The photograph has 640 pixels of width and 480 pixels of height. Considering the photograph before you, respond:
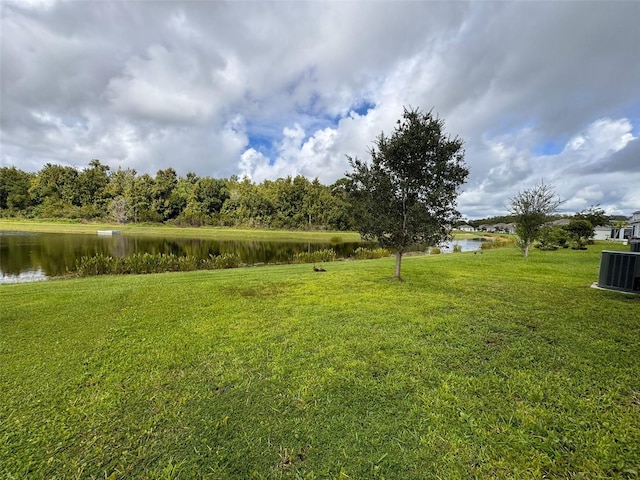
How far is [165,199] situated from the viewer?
7038 cm

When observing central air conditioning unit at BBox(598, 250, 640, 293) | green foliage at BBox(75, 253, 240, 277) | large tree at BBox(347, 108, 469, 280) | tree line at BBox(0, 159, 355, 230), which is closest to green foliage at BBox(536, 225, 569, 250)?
central air conditioning unit at BBox(598, 250, 640, 293)

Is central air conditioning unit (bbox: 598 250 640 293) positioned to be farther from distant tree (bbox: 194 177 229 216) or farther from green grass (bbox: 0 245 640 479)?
distant tree (bbox: 194 177 229 216)

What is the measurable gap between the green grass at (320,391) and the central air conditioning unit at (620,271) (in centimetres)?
230

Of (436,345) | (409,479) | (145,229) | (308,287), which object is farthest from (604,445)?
(145,229)

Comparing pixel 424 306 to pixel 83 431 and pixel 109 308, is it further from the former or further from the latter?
pixel 109 308

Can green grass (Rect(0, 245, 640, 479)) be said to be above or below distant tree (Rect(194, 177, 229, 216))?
below

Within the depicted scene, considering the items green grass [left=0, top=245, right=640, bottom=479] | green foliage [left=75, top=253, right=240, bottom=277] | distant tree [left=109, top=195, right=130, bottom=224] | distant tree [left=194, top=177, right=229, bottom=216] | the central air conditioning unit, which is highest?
distant tree [left=194, top=177, right=229, bottom=216]

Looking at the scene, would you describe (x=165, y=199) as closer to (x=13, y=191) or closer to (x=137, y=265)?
(x=13, y=191)

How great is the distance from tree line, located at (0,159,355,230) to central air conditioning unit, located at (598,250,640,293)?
172ft

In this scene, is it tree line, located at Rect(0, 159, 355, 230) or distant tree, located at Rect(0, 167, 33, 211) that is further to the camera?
distant tree, located at Rect(0, 167, 33, 211)

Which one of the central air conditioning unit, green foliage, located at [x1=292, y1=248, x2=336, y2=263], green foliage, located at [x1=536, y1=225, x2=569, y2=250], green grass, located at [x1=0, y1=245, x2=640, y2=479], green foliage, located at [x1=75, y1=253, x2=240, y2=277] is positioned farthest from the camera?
green foliage, located at [x1=536, y1=225, x2=569, y2=250]

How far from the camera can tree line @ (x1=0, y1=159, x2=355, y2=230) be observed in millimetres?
64188

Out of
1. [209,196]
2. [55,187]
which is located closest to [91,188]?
[55,187]

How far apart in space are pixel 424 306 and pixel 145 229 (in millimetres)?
61143
